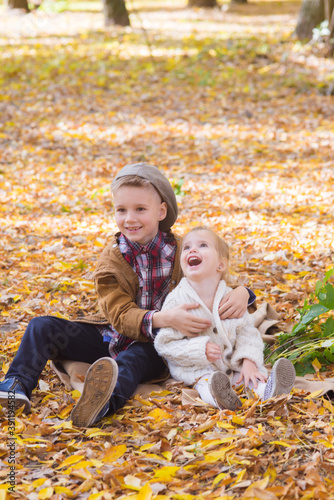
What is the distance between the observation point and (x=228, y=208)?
6.40 metres

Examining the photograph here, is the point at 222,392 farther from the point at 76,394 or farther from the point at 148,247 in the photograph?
the point at 148,247

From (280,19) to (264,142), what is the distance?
8990mm

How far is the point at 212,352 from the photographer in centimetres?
298

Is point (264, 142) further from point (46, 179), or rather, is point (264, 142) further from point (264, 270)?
point (264, 270)

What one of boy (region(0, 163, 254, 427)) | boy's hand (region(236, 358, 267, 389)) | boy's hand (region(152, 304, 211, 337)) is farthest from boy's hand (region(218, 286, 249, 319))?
boy's hand (region(236, 358, 267, 389))

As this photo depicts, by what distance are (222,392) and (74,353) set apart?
108 centimetres

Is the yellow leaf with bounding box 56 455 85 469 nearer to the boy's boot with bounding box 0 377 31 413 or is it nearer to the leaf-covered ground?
the leaf-covered ground

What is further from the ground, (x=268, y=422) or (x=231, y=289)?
(x=231, y=289)

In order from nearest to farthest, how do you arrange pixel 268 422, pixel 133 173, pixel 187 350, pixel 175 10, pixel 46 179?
1. pixel 268 422
2. pixel 187 350
3. pixel 133 173
4. pixel 46 179
5. pixel 175 10

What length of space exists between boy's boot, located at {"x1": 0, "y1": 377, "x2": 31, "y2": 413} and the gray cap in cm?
129

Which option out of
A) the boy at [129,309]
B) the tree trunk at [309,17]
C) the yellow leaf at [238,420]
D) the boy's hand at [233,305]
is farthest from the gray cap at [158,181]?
the tree trunk at [309,17]

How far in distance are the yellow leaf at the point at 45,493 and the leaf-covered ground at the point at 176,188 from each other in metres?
0.01

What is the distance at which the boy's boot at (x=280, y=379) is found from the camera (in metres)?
2.73

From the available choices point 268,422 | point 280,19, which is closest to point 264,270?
point 268,422
